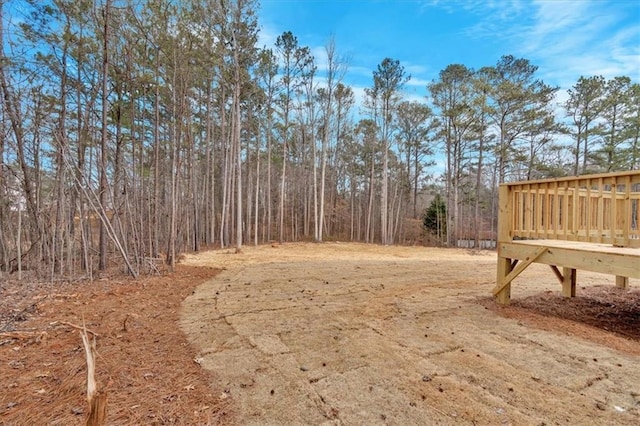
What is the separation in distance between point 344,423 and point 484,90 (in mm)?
16161

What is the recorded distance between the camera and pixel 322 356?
2299 millimetres

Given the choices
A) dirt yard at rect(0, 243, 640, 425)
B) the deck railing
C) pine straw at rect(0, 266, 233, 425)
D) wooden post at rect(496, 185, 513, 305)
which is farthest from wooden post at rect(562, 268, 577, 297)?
pine straw at rect(0, 266, 233, 425)

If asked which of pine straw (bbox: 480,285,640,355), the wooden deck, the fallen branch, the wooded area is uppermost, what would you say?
the wooded area

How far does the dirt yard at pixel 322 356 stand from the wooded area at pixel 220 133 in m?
2.13

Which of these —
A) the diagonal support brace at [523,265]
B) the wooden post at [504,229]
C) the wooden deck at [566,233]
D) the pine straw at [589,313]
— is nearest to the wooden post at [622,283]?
the pine straw at [589,313]

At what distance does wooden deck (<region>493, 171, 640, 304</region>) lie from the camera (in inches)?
112

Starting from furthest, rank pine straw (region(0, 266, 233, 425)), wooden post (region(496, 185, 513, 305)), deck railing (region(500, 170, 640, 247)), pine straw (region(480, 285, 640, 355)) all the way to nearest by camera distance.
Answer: wooden post (region(496, 185, 513, 305)) < deck railing (region(500, 170, 640, 247)) < pine straw (region(480, 285, 640, 355)) < pine straw (region(0, 266, 233, 425))

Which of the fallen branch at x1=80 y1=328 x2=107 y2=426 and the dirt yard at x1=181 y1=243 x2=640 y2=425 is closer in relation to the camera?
the fallen branch at x1=80 y1=328 x2=107 y2=426

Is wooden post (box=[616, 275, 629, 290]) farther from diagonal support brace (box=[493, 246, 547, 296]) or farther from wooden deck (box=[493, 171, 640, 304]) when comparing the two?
diagonal support brace (box=[493, 246, 547, 296])

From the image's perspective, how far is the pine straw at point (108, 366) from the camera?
162 centimetres

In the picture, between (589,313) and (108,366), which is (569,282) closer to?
(589,313)

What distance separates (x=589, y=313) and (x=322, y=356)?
3544 mm

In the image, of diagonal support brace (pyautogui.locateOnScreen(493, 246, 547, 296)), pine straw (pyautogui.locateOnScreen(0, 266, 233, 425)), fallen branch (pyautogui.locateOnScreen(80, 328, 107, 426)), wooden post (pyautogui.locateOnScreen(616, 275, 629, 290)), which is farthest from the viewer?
wooden post (pyautogui.locateOnScreen(616, 275, 629, 290))

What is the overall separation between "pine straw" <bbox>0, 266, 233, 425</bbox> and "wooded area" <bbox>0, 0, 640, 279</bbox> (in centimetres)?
155
